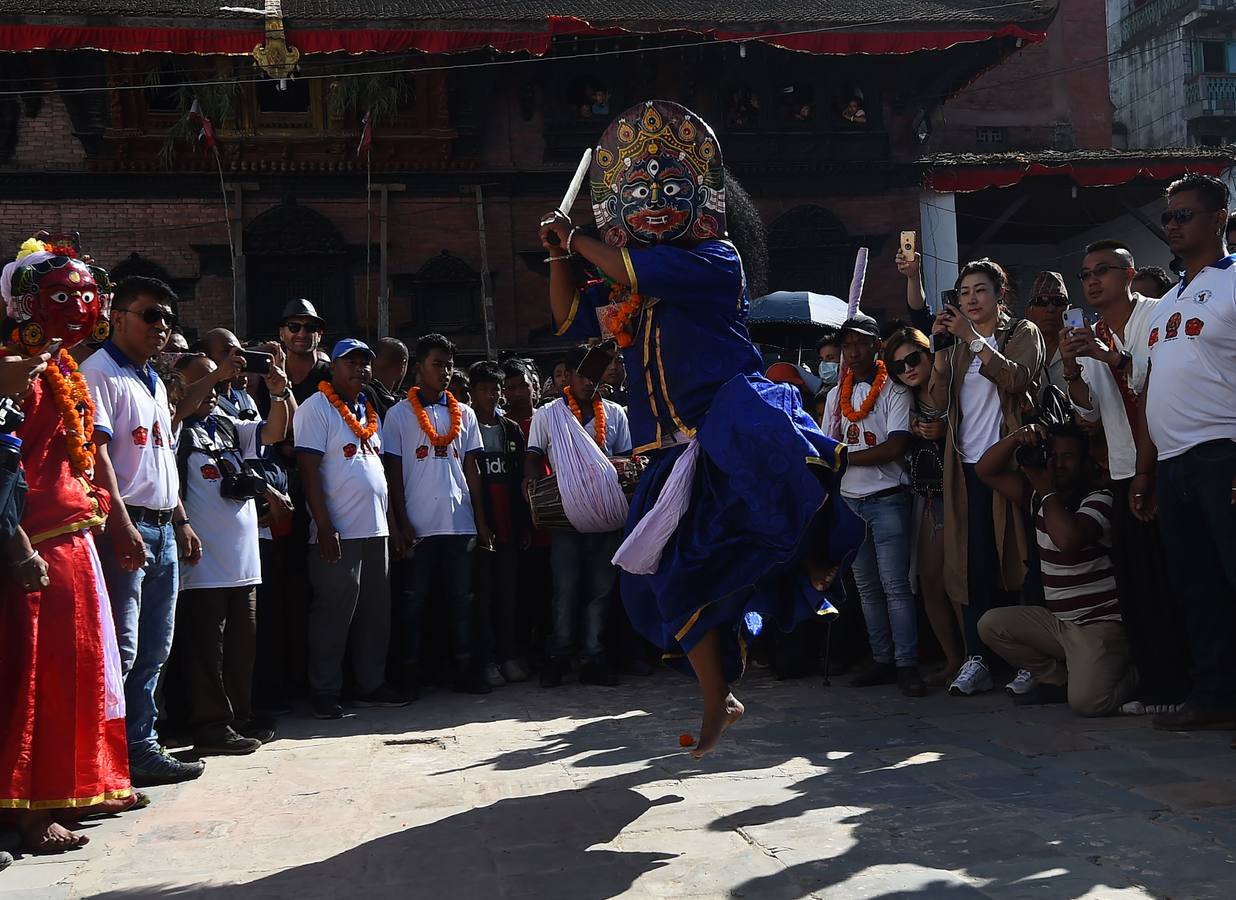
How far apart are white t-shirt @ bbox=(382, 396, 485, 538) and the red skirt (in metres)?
3.07

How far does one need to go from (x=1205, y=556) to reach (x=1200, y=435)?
0.53 meters

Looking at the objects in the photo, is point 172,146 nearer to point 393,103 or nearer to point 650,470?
point 393,103

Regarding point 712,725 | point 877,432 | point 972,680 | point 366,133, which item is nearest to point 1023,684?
point 972,680

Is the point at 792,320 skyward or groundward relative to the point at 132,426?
skyward

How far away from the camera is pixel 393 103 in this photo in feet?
54.9

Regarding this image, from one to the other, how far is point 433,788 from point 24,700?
4.81 feet

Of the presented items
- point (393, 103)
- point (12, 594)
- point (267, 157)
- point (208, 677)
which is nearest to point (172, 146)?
point (267, 157)

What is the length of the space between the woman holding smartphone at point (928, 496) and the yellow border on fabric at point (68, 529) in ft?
13.7

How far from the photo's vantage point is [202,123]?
636 inches

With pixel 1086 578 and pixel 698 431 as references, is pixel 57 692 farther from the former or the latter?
pixel 1086 578

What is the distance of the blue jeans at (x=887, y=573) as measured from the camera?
6.52m

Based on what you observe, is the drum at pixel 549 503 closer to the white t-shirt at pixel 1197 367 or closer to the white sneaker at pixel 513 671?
the white sneaker at pixel 513 671

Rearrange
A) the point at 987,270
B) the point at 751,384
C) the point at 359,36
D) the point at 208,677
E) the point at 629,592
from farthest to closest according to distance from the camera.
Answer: the point at 359,36, the point at 987,270, the point at 208,677, the point at 629,592, the point at 751,384

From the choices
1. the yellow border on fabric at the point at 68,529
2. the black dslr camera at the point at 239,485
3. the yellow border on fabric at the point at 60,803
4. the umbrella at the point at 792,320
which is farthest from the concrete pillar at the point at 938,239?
the yellow border on fabric at the point at 60,803
